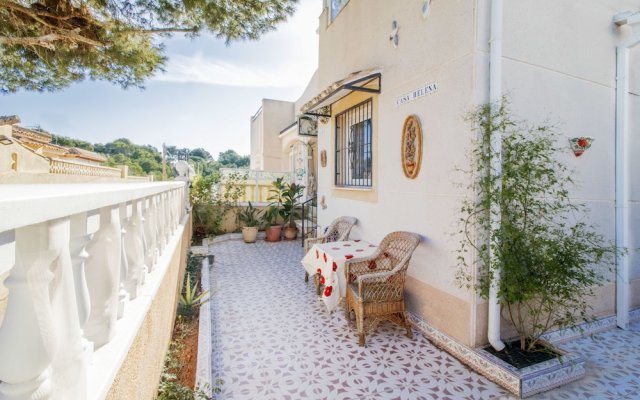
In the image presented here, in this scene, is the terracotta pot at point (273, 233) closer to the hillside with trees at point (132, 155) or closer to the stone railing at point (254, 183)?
the stone railing at point (254, 183)

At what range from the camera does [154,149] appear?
5419 centimetres

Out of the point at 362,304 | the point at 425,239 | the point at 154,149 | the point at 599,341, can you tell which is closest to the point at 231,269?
the point at 362,304

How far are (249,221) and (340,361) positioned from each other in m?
8.01

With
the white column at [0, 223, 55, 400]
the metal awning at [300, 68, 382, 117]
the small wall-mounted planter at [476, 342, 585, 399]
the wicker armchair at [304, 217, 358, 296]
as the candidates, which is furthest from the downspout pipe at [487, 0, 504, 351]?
the white column at [0, 223, 55, 400]

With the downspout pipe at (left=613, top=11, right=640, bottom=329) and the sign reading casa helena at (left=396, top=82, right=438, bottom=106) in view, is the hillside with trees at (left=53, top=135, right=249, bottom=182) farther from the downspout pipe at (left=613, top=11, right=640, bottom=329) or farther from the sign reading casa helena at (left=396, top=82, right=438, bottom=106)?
the downspout pipe at (left=613, top=11, right=640, bottom=329)

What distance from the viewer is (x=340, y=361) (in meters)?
3.72

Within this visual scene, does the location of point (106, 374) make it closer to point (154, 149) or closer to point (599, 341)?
point (599, 341)

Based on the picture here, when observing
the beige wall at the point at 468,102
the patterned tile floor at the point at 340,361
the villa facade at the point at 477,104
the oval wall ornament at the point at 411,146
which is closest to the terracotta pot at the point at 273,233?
the patterned tile floor at the point at 340,361

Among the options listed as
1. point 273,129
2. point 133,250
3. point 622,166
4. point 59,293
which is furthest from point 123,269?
point 273,129

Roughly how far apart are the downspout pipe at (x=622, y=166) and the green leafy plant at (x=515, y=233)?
1722 mm

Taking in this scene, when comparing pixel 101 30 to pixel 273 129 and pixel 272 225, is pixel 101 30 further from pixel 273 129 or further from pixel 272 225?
pixel 273 129

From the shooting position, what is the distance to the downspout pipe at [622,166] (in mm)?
4520

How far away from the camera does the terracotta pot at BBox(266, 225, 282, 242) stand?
10695 mm

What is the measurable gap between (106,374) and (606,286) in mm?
6179
